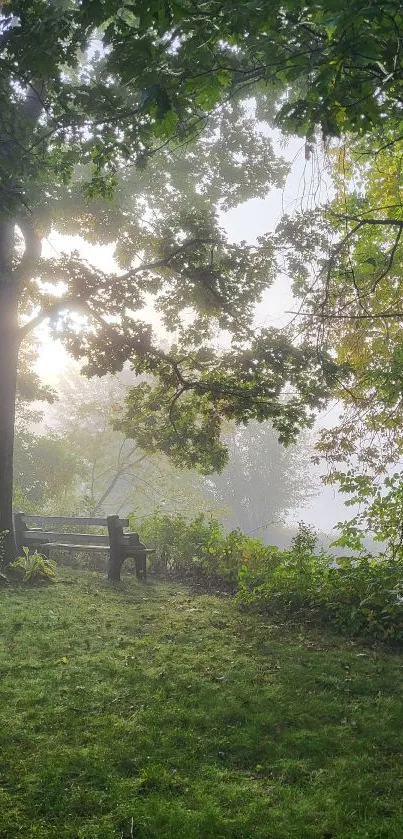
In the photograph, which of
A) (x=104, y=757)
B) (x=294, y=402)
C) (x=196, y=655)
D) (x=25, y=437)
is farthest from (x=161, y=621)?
(x=25, y=437)

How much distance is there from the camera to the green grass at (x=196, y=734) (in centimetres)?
346

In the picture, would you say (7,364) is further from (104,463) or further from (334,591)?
(104,463)

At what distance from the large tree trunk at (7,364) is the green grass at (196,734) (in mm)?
4614

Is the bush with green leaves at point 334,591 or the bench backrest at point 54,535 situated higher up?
the bench backrest at point 54,535

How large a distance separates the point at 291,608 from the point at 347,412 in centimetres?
396

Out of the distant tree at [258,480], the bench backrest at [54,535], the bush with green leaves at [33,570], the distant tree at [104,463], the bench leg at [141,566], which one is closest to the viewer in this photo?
the bush with green leaves at [33,570]

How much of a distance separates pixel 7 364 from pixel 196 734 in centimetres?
1004

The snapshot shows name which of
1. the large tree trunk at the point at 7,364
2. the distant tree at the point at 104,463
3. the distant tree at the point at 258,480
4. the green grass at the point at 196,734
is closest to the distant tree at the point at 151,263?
the large tree trunk at the point at 7,364

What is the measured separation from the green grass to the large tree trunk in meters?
4.61

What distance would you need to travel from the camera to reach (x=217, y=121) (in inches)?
619

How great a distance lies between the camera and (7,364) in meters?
12.9

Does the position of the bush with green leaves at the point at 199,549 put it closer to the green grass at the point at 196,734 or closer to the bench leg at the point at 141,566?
the bench leg at the point at 141,566

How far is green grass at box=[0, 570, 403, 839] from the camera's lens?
136 inches

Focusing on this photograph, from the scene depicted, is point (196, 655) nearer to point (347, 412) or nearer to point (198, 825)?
point (198, 825)
